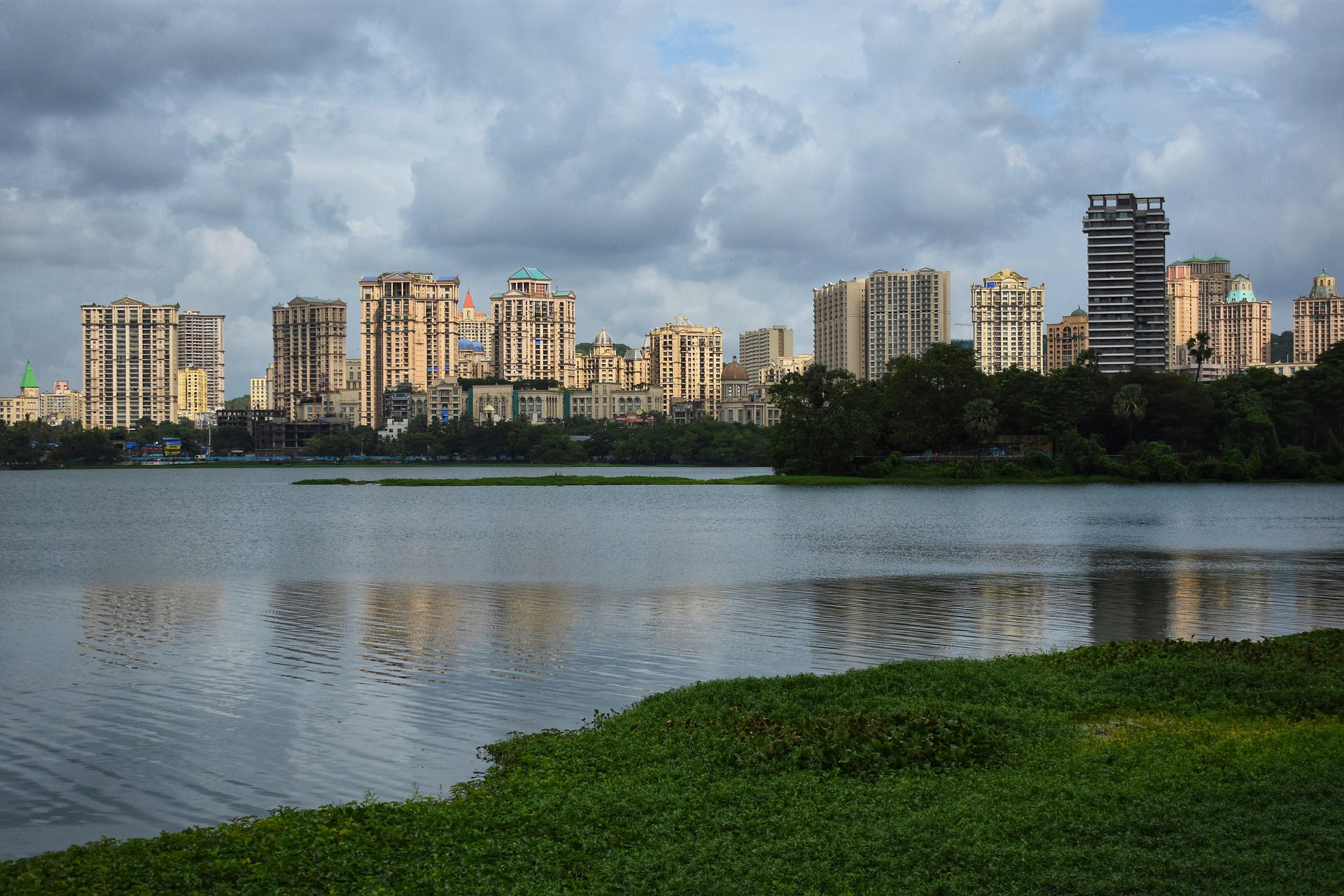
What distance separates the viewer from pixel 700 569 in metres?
33.1

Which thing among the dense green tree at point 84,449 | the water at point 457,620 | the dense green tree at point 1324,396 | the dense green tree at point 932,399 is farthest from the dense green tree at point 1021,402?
the dense green tree at point 84,449

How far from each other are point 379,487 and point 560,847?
102 meters

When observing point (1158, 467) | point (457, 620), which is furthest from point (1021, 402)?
point (457, 620)

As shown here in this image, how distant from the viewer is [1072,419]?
99812 mm

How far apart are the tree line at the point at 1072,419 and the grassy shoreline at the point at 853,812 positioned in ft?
283

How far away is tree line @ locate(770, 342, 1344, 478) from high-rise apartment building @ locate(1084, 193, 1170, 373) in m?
78.8

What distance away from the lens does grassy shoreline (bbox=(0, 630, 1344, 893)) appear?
7.77 m

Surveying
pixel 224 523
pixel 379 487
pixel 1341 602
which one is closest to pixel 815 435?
pixel 379 487

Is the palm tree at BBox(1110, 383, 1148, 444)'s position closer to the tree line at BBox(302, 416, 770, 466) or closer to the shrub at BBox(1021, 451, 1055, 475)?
the shrub at BBox(1021, 451, 1055, 475)

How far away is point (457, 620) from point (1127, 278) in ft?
589

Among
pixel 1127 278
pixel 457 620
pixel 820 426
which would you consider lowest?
pixel 457 620

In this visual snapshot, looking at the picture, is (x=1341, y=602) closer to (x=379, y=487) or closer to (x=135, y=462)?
(x=379, y=487)

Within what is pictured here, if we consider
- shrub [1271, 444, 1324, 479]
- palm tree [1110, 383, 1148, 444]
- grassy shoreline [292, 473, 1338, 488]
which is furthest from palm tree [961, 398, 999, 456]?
shrub [1271, 444, 1324, 479]

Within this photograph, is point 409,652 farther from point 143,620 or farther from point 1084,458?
point 1084,458
